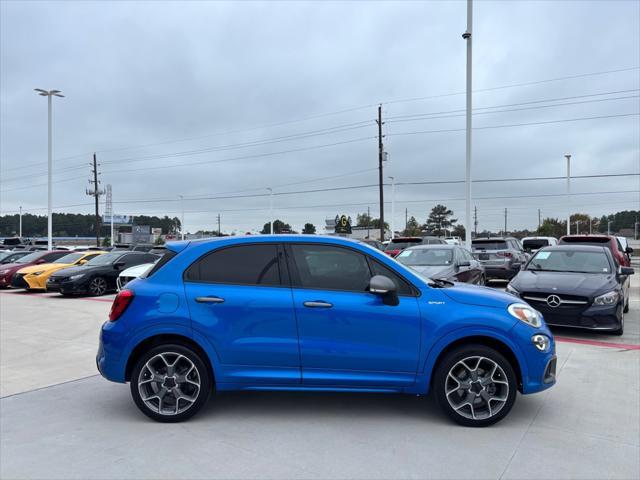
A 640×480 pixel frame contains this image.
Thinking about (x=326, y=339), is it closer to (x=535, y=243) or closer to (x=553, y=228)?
(x=535, y=243)

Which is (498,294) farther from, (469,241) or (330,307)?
(469,241)

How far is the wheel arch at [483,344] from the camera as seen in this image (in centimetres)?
423

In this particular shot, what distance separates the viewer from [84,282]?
1535cm

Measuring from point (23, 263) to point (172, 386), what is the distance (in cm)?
1913

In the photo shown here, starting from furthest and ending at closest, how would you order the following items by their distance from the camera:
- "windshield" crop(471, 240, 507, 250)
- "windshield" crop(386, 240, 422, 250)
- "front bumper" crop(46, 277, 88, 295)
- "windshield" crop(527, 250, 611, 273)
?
"windshield" crop(386, 240, 422, 250), "windshield" crop(471, 240, 507, 250), "front bumper" crop(46, 277, 88, 295), "windshield" crop(527, 250, 611, 273)

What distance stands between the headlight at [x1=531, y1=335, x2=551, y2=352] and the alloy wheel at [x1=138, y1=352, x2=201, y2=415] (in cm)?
299

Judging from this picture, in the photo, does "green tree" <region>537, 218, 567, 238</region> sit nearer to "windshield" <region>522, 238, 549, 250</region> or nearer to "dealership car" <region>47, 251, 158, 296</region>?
"windshield" <region>522, 238, 549, 250</region>

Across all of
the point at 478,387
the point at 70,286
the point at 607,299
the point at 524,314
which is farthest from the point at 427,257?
the point at 70,286

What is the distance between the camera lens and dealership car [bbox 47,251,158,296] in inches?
601

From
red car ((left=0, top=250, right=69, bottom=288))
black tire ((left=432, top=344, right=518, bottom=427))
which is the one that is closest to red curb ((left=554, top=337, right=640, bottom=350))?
black tire ((left=432, top=344, right=518, bottom=427))

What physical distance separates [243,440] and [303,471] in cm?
74

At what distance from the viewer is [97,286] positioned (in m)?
15.7

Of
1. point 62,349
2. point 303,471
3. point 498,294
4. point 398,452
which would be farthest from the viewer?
point 62,349

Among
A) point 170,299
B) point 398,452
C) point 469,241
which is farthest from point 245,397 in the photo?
point 469,241
